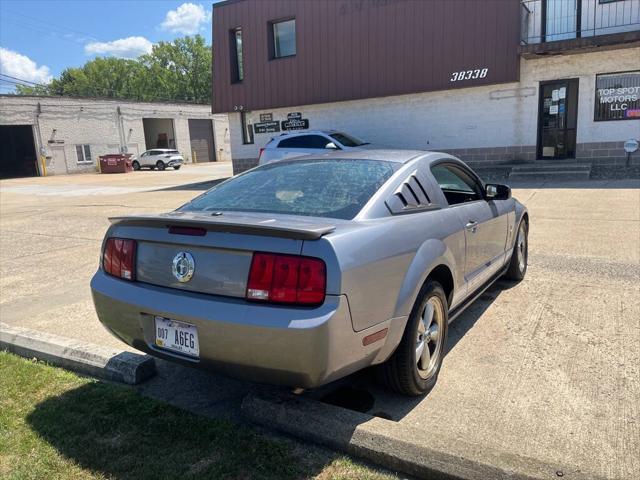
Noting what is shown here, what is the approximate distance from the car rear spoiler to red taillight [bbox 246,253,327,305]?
4.7 inches

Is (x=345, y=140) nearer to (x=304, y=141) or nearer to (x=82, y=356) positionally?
(x=304, y=141)

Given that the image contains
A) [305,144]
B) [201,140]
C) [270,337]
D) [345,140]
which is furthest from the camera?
[201,140]

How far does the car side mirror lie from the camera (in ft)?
15.0

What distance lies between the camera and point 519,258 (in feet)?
18.0

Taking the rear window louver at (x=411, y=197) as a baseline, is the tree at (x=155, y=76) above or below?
above

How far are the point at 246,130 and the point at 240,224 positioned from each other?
68.1ft

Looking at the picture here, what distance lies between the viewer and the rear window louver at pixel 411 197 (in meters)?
3.20

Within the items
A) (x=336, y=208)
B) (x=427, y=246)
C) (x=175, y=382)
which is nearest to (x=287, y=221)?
(x=336, y=208)

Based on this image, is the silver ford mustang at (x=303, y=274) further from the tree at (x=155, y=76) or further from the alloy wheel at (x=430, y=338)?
the tree at (x=155, y=76)

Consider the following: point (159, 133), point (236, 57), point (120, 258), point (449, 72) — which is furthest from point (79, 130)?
point (120, 258)

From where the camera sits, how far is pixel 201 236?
9.22ft

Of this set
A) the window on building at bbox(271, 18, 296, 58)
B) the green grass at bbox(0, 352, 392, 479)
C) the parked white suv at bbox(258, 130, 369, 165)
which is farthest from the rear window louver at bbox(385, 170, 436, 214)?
the window on building at bbox(271, 18, 296, 58)

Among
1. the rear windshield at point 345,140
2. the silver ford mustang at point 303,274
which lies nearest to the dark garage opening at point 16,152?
the rear windshield at point 345,140

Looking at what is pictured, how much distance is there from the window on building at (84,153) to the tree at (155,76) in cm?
4992
